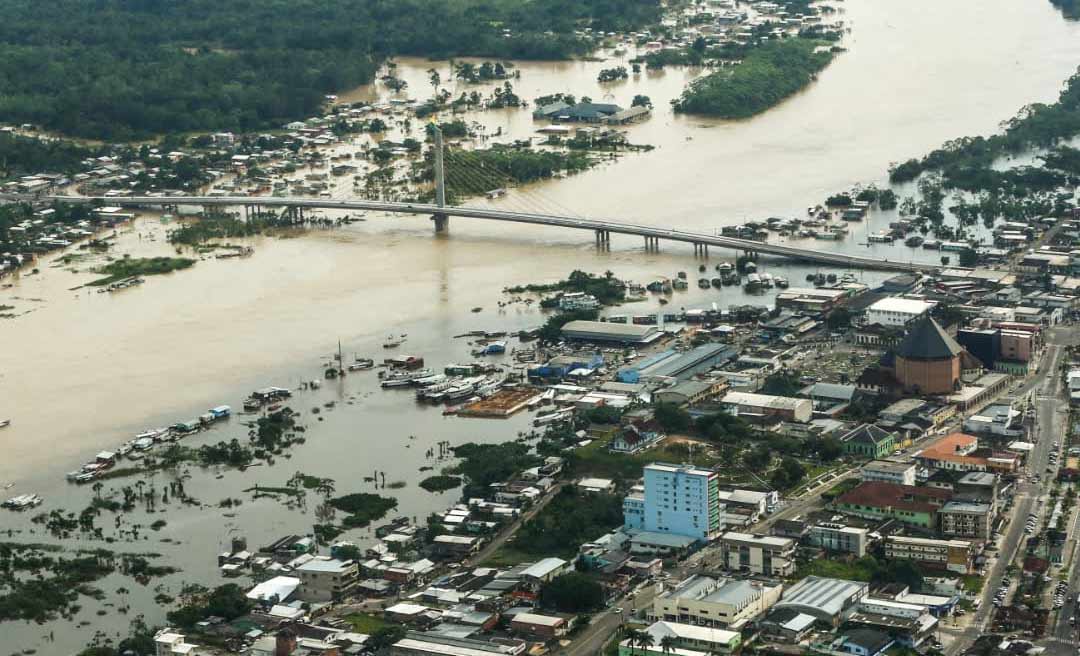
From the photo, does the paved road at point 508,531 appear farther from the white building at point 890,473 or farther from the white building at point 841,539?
the white building at point 890,473

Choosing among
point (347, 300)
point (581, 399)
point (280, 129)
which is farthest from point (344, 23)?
point (581, 399)

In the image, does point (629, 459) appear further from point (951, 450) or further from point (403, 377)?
point (403, 377)

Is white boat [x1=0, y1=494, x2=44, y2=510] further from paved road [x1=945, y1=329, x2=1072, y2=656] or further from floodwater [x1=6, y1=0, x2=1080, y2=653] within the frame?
paved road [x1=945, y1=329, x2=1072, y2=656]

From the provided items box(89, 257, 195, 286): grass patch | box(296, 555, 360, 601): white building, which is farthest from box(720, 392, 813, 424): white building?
box(89, 257, 195, 286): grass patch

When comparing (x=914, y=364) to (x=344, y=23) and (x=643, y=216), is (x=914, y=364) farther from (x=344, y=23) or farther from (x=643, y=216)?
(x=344, y=23)

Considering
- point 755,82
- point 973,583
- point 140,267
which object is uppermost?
point 755,82

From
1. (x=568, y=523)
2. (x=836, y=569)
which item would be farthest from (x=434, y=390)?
(x=836, y=569)
